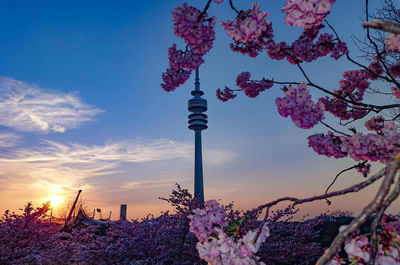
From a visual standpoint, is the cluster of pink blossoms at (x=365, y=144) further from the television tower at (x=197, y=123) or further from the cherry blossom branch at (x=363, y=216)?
the television tower at (x=197, y=123)

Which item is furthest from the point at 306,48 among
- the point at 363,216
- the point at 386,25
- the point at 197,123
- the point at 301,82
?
the point at 197,123

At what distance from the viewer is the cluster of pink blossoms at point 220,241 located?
233 centimetres

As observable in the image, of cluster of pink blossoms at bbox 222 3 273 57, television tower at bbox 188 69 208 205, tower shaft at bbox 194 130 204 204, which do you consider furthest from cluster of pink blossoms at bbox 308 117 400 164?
tower shaft at bbox 194 130 204 204

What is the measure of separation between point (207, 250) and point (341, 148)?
261 centimetres

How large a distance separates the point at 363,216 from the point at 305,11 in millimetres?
2123

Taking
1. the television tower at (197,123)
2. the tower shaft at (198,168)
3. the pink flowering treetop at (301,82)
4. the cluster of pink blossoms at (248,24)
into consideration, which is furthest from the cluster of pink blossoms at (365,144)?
the tower shaft at (198,168)

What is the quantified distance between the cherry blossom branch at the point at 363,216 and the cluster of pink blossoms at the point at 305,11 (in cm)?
186

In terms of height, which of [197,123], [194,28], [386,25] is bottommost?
[386,25]

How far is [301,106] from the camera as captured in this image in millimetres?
3824

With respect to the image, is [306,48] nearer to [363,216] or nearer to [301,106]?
[301,106]

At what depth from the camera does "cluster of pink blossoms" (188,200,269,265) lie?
2.33 metres

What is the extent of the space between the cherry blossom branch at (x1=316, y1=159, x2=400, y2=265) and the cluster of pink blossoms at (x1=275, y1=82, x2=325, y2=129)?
252 cm

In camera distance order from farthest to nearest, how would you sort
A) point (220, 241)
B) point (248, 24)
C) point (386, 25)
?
point (248, 24) < point (220, 241) < point (386, 25)

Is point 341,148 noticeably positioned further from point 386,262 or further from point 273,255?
point 273,255
